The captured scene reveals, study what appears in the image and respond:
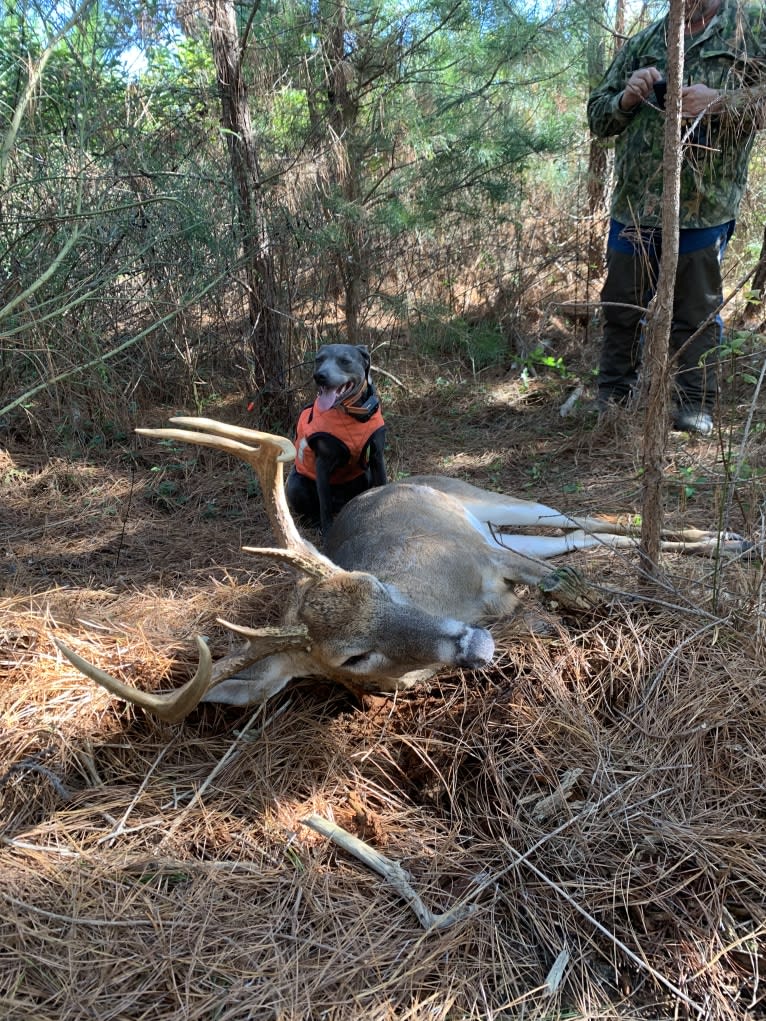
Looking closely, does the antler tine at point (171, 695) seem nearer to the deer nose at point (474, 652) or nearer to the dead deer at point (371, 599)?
the dead deer at point (371, 599)

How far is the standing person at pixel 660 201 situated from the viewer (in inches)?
187

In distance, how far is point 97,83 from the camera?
4.91m

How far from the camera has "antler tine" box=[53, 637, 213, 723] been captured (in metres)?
2.26

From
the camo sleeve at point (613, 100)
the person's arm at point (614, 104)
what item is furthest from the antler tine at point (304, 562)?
the camo sleeve at point (613, 100)

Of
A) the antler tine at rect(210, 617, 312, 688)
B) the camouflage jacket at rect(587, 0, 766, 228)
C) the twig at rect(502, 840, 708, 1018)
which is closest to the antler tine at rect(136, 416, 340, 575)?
the antler tine at rect(210, 617, 312, 688)

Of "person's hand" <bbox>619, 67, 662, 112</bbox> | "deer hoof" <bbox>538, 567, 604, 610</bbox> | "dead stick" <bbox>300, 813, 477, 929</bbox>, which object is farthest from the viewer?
"person's hand" <bbox>619, 67, 662, 112</bbox>

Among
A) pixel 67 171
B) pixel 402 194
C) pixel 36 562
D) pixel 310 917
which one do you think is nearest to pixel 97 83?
pixel 67 171

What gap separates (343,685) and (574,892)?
1.22 meters

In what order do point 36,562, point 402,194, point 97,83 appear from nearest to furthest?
point 36,562 < point 97,83 < point 402,194

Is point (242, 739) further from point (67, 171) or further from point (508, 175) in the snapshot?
point (508, 175)

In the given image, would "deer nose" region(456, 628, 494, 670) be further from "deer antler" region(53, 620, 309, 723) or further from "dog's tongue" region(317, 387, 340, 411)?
"dog's tongue" region(317, 387, 340, 411)

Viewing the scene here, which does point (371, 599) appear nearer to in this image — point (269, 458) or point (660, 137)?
point (269, 458)

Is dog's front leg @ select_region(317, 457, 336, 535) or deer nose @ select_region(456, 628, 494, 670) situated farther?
dog's front leg @ select_region(317, 457, 336, 535)

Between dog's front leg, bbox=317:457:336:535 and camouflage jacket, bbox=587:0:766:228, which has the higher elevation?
camouflage jacket, bbox=587:0:766:228
